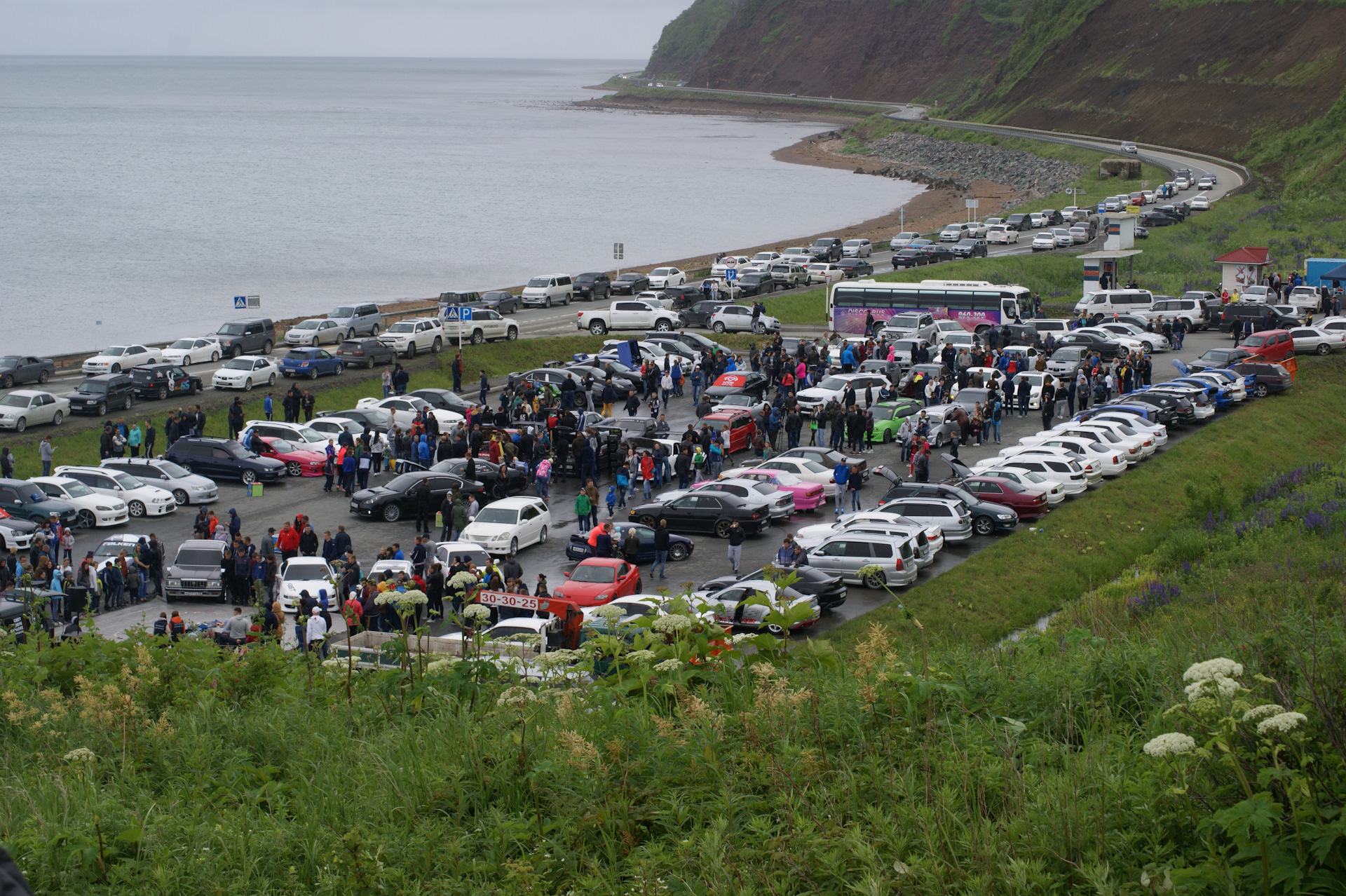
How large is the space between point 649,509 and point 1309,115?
3844 inches

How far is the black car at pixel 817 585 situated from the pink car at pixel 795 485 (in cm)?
722

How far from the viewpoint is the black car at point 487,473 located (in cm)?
3212

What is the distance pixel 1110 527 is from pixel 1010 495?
2636 mm

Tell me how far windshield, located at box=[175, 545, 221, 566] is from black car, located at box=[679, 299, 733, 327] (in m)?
35.0

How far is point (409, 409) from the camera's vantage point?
129 feet

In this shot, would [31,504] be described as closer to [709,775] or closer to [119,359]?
[119,359]

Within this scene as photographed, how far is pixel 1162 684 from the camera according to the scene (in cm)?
895

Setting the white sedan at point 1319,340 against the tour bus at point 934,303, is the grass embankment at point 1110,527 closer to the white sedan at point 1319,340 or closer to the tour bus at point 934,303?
the white sedan at point 1319,340

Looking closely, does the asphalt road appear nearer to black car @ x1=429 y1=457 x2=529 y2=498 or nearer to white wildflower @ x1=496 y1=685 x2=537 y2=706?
black car @ x1=429 y1=457 x2=529 y2=498

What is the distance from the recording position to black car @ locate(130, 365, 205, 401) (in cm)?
4175

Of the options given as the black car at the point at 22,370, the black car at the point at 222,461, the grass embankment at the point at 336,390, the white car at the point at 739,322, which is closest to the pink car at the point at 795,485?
the black car at the point at 222,461

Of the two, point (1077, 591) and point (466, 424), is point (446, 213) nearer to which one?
point (466, 424)

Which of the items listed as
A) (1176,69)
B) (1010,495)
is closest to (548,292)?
(1010,495)

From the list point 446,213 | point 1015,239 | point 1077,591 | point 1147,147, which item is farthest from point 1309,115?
point 1077,591
